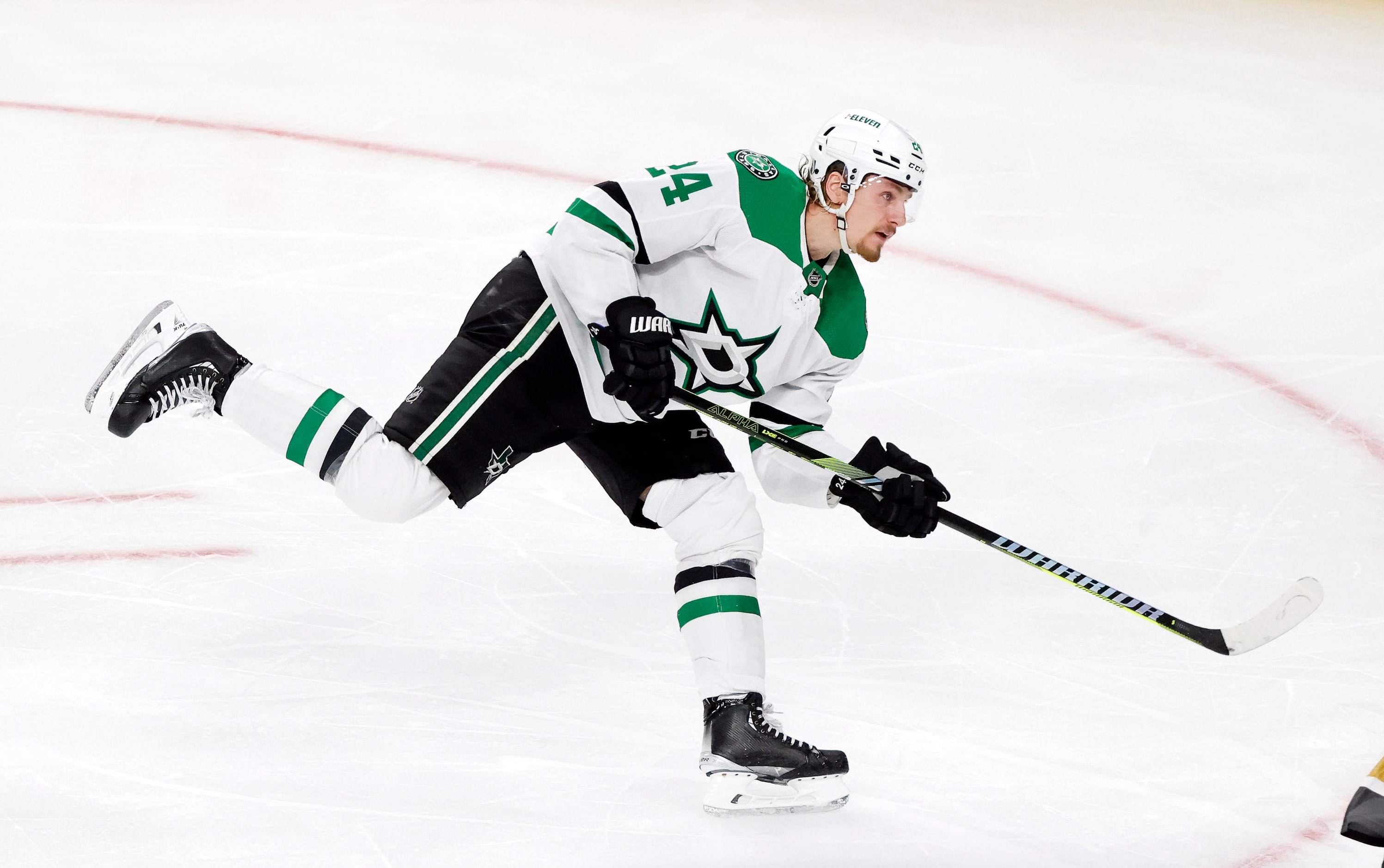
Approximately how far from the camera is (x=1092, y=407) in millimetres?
3834

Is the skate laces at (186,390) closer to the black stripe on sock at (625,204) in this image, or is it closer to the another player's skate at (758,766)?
the black stripe on sock at (625,204)

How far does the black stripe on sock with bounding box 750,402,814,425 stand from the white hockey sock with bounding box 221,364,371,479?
0.74 meters

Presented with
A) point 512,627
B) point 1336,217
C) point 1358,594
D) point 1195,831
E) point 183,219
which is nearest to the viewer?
point 1195,831

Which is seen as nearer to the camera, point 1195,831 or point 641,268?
point 1195,831

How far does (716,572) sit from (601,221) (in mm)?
651

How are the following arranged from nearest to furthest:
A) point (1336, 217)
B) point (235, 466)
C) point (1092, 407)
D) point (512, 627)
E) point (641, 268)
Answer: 1. point (641, 268)
2. point (512, 627)
3. point (235, 466)
4. point (1092, 407)
5. point (1336, 217)

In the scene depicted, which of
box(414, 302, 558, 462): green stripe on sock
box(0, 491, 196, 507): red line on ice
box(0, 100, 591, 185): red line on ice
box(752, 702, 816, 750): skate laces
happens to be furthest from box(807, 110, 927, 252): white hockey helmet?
box(0, 100, 591, 185): red line on ice

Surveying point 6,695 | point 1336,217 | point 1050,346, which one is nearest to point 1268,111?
point 1336,217

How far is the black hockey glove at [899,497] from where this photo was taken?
8.88ft

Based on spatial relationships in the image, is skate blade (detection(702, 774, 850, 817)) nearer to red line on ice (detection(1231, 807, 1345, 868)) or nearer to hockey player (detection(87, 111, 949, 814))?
hockey player (detection(87, 111, 949, 814))

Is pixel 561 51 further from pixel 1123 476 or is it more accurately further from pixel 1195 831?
pixel 1195 831

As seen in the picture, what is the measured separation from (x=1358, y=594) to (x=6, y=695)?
2.72 metres

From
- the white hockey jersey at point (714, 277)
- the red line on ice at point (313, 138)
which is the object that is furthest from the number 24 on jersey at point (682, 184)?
the red line on ice at point (313, 138)

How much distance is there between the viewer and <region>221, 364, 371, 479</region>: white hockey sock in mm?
2744
